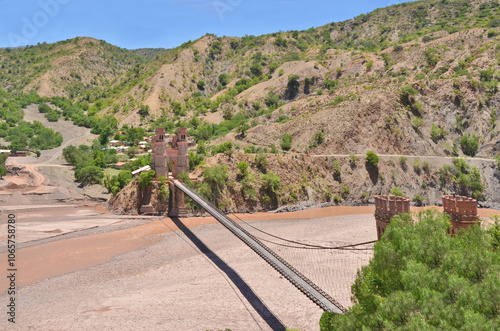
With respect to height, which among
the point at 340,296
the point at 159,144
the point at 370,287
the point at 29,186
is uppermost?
the point at 159,144

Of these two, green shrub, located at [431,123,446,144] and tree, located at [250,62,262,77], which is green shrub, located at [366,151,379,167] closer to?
green shrub, located at [431,123,446,144]

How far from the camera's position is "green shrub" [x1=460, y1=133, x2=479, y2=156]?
183 feet

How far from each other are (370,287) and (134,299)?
13.5m

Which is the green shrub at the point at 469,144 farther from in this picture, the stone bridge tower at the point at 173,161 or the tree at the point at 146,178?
the tree at the point at 146,178

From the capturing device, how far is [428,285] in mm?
10703

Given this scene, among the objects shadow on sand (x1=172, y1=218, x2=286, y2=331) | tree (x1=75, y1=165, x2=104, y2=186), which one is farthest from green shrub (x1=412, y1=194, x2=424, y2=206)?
tree (x1=75, y1=165, x2=104, y2=186)

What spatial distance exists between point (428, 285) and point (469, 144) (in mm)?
53919

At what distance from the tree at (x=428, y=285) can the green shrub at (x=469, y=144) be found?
48.0 m

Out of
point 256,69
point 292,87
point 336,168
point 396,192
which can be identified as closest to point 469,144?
point 396,192

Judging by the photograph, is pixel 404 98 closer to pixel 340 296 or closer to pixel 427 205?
pixel 427 205

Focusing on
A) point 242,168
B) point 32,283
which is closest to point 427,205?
point 242,168

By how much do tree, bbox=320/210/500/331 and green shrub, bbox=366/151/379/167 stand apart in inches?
1435

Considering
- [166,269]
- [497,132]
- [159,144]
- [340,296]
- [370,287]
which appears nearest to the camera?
[370,287]

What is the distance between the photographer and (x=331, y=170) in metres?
50.2
